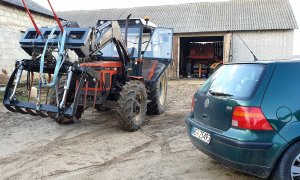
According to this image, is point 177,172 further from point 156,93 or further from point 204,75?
point 204,75

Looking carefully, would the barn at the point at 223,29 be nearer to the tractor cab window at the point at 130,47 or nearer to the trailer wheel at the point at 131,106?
the tractor cab window at the point at 130,47

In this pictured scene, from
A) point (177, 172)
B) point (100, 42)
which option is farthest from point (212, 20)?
point (177, 172)

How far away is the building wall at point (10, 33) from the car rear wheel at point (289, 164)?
13612mm

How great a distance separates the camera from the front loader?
604 cm

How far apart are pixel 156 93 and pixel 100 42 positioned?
256 centimetres

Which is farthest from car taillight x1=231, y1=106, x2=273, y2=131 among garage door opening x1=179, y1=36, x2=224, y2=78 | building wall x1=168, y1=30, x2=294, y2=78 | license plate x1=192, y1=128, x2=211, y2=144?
garage door opening x1=179, y1=36, x2=224, y2=78

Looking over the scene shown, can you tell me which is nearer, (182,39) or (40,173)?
(40,173)

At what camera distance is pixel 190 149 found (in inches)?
227

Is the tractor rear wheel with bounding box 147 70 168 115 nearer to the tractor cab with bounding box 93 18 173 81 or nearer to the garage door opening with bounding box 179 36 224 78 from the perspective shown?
the tractor cab with bounding box 93 18 173 81

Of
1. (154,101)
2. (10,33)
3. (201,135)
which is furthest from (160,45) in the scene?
→ (10,33)

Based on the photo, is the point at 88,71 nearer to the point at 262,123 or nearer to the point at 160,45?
the point at 160,45

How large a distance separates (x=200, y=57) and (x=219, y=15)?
358 centimetres

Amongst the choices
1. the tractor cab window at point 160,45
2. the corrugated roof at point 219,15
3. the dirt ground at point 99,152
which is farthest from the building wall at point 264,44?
the dirt ground at point 99,152

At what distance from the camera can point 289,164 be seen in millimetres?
3645
